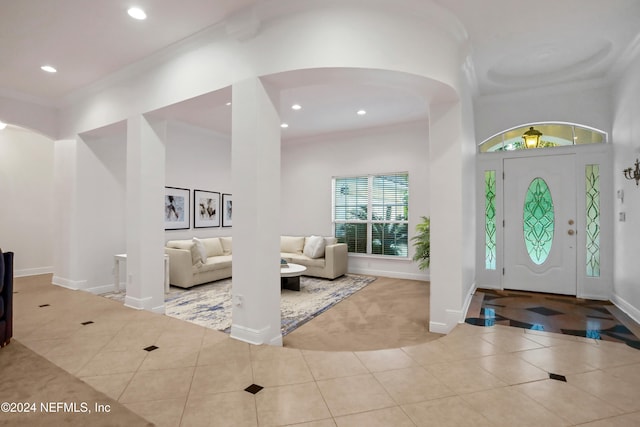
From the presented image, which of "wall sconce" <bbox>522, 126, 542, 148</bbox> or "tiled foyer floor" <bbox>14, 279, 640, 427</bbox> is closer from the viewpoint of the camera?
"tiled foyer floor" <bbox>14, 279, 640, 427</bbox>

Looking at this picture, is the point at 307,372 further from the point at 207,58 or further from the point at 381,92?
the point at 381,92

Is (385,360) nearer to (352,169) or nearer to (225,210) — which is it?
(352,169)

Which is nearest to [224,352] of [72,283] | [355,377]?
[355,377]

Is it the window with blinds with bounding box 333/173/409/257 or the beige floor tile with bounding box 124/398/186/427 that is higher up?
the window with blinds with bounding box 333/173/409/257

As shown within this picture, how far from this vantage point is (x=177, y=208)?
6473mm

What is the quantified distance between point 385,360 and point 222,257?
453 centimetres

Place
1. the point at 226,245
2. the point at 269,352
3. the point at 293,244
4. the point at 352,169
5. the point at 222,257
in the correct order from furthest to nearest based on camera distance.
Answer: the point at 293,244 → the point at 352,169 → the point at 226,245 → the point at 222,257 → the point at 269,352

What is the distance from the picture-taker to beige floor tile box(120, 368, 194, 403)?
2.04m

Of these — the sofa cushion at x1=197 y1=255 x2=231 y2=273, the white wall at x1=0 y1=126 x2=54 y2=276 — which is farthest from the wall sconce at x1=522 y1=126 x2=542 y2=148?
the white wall at x1=0 y1=126 x2=54 y2=276

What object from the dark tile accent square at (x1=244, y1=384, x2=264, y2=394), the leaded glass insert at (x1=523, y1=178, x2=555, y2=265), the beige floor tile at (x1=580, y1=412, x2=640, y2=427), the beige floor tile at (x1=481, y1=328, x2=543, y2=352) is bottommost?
the dark tile accent square at (x1=244, y1=384, x2=264, y2=394)

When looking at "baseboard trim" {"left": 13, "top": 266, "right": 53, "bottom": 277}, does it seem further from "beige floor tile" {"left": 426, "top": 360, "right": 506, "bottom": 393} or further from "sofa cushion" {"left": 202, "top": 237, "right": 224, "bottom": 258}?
"beige floor tile" {"left": 426, "top": 360, "right": 506, "bottom": 393}

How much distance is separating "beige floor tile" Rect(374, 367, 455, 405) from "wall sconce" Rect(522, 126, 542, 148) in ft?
Result: 13.5

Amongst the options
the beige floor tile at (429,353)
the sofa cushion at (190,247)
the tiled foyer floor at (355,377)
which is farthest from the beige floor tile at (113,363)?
the sofa cushion at (190,247)

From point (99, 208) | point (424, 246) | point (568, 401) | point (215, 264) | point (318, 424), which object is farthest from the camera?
point (215, 264)
